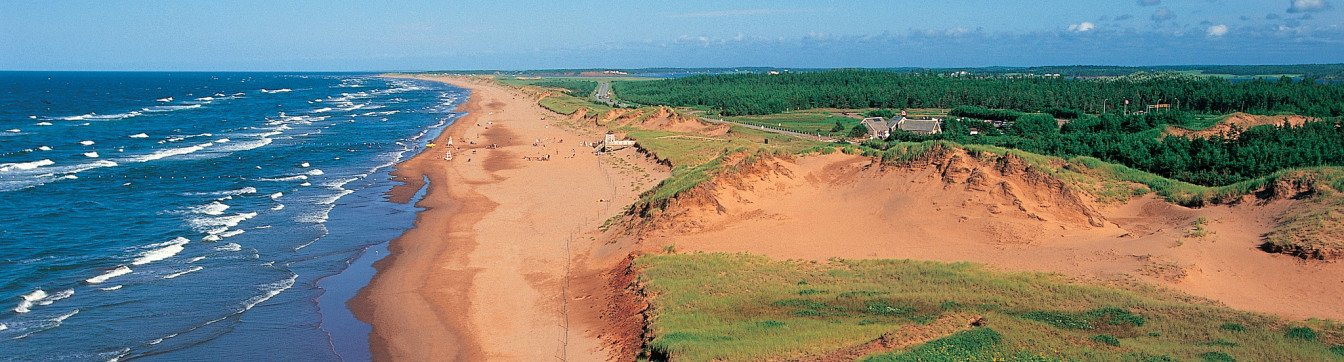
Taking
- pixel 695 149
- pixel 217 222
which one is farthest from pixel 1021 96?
pixel 217 222

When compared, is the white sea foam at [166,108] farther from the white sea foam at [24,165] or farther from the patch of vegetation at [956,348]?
the patch of vegetation at [956,348]

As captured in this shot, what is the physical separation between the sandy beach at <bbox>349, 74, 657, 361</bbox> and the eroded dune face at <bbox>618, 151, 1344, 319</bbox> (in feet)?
17.3

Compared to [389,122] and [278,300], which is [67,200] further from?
[389,122]

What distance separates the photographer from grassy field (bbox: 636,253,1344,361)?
73.3 feet

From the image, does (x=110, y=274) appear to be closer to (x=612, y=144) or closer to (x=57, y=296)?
(x=57, y=296)

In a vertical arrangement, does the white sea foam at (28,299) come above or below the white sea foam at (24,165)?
above

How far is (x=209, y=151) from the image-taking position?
85.6 meters

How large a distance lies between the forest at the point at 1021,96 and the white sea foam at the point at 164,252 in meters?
89.2

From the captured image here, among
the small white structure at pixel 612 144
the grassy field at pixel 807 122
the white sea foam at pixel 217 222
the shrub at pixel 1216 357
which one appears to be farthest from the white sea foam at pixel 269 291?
the grassy field at pixel 807 122

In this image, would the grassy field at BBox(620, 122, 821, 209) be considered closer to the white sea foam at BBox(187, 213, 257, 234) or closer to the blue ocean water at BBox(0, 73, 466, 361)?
the blue ocean water at BBox(0, 73, 466, 361)

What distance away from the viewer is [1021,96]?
139000 millimetres

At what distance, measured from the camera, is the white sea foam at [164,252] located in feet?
135

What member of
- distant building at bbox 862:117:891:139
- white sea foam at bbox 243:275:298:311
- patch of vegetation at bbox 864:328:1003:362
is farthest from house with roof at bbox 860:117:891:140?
patch of vegetation at bbox 864:328:1003:362

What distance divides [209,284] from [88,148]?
62.8 metres
